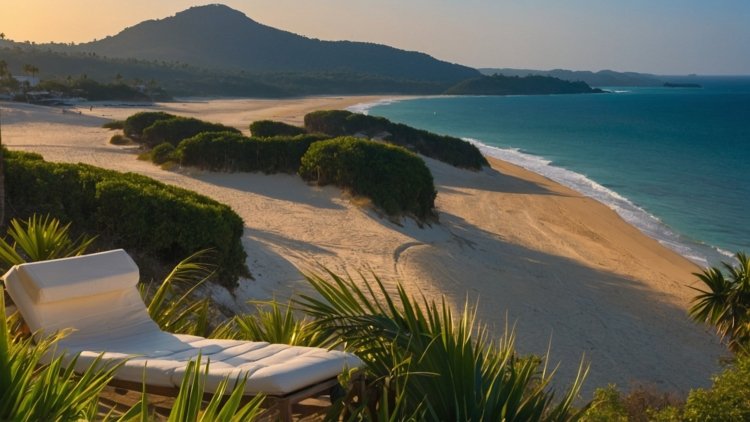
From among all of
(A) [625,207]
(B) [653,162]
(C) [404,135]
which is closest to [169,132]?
(C) [404,135]

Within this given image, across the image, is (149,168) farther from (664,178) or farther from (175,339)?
(664,178)

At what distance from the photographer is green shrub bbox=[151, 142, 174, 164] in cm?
2314

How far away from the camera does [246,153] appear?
21625 mm

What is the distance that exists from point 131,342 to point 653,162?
1722 inches

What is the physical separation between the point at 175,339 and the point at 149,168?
19.0m

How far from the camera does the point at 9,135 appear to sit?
3300 centimetres

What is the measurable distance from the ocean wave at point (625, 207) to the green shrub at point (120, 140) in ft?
64.7

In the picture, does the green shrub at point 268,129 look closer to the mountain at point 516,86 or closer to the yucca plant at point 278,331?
the yucca plant at point 278,331

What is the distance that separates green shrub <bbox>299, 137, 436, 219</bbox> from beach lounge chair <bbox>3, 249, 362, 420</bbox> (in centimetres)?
1272

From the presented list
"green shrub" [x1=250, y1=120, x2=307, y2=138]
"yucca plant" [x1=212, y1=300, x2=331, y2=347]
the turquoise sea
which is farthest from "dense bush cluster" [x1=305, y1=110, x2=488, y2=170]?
"yucca plant" [x1=212, y1=300, x2=331, y2=347]

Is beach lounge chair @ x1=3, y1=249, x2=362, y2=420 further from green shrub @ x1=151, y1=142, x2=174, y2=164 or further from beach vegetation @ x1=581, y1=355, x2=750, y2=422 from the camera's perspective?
green shrub @ x1=151, y1=142, x2=174, y2=164

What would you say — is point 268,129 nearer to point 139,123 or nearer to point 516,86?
point 139,123

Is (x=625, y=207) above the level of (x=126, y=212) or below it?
below

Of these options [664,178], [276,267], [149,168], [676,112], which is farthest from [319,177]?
[676,112]
